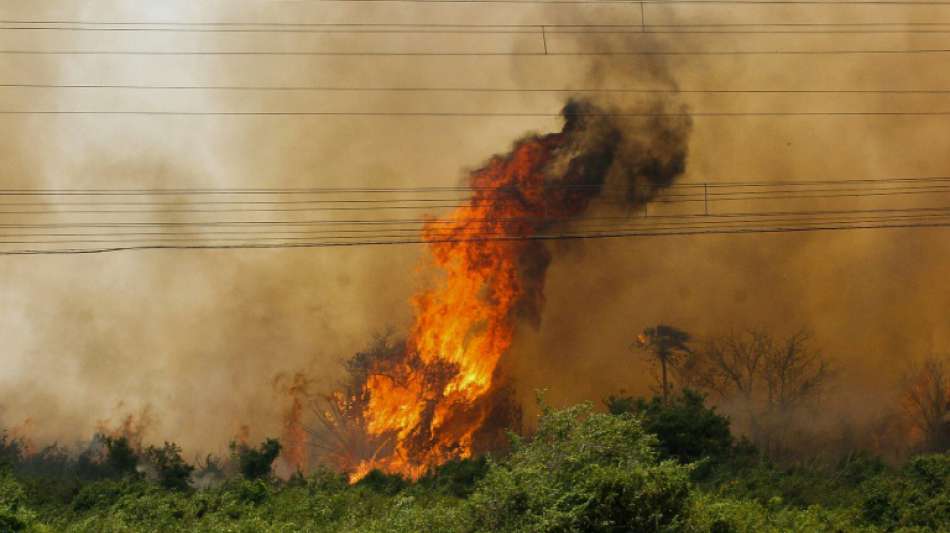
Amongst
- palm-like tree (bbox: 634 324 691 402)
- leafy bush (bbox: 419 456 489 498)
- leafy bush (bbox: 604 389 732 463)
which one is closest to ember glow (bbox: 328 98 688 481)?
palm-like tree (bbox: 634 324 691 402)

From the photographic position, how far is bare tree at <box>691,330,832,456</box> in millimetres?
45281

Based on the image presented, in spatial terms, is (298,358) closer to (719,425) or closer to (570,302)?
(570,302)

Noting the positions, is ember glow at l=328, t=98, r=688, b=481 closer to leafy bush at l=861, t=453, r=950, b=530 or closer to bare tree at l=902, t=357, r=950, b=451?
bare tree at l=902, t=357, r=950, b=451

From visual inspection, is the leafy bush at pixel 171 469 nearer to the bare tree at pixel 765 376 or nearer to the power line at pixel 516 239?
the power line at pixel 516 239

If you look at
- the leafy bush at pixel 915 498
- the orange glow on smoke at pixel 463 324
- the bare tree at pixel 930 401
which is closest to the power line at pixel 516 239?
the orange glow on smoke at pixel 463 324

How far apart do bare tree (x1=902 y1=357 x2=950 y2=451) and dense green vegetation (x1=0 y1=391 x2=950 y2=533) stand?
902 cm

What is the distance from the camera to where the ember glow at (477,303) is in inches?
1704

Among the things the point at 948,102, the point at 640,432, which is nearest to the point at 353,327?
the point at 640,432

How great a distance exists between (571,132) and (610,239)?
556 centimetres

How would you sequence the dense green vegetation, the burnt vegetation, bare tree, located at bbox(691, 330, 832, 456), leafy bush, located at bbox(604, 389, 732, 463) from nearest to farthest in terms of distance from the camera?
the dense green vegetation, the burnt vegetation, leafy bush, located at bbox(604, 389, 732, 463), bare tree, located at bbox(691, 330, 832, 456)

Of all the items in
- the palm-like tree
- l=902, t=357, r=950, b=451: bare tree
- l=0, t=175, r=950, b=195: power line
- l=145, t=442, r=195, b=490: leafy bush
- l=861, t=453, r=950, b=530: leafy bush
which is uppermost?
l=0, t=175, r=950, b=195: power line

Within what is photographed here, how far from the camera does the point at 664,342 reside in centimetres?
4644

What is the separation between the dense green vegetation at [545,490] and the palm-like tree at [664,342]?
2294 millimetres

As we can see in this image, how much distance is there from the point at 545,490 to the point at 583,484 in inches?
31.2
